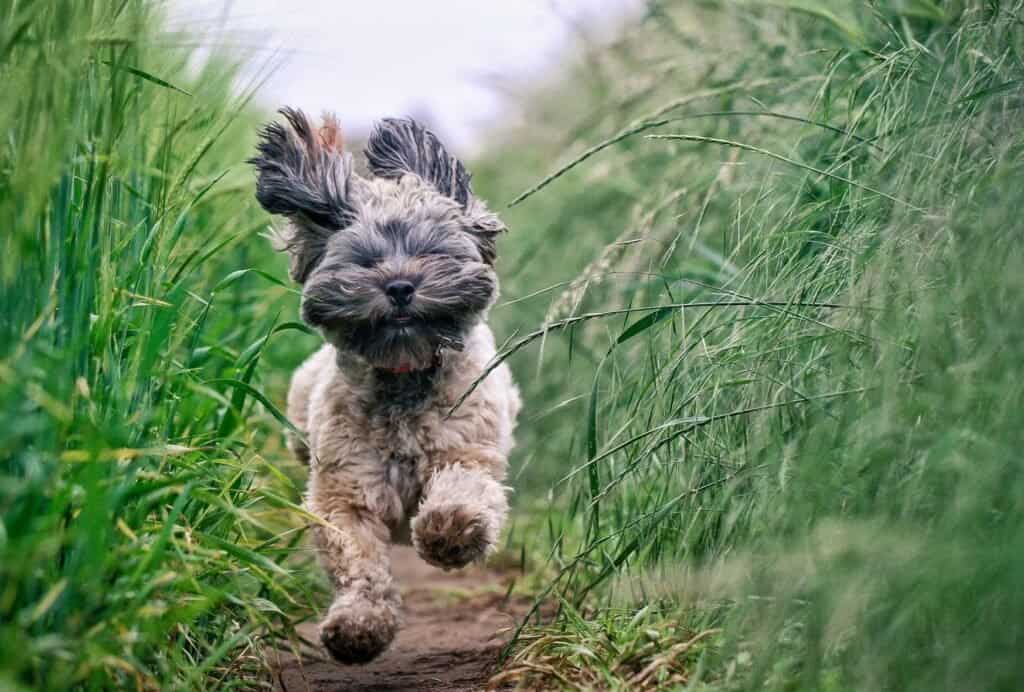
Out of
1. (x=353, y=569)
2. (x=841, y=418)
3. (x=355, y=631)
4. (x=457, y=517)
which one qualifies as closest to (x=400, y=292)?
(x=457, y=517)

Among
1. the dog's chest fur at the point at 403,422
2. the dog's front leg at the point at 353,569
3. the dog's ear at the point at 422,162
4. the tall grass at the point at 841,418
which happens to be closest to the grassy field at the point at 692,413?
the tall grass at the point at 841,418

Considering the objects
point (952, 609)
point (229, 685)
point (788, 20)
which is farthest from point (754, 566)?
point (788, 20)

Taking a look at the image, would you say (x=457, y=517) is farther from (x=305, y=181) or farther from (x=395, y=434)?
(x=305, y=181)

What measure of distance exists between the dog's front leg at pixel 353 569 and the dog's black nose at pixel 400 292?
573mm

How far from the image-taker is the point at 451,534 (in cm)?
359

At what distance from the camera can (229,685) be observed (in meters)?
2.96

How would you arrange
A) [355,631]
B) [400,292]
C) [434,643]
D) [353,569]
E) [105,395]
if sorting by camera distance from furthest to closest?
1. [434,643]
2. [400,292]
3. [353,569]
4. [355,631]
5. [105,395]

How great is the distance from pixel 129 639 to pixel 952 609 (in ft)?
4.95

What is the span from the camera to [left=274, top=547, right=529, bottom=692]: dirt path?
358cm

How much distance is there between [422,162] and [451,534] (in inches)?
53.6

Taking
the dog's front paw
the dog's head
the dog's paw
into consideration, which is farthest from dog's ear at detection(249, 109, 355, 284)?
the dog's paw

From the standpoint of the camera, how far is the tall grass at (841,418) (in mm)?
2291

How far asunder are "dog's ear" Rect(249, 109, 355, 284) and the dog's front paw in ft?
3.36

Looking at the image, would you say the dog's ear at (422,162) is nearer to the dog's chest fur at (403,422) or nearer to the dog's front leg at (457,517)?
the dog's chest fur at (403,422)
